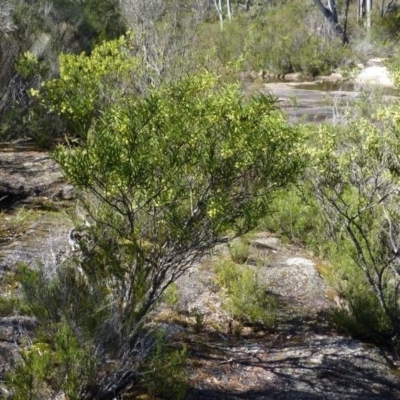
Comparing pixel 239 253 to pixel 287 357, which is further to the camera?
pixel 239 253

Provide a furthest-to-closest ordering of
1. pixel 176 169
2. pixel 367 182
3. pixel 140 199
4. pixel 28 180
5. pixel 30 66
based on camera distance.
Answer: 1. pixel 30 66
2. pixel 28 180
3. pixel 367 182
4. pixel 140 199
5. pixel 176 169

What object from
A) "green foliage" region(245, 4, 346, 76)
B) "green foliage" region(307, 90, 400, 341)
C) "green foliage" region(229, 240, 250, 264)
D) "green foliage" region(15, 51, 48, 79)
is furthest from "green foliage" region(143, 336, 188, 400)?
"green foliage" region(245, 4, 346, 76)

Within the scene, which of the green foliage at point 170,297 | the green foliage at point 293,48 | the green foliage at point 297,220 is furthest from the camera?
the green foliage at point 293,48

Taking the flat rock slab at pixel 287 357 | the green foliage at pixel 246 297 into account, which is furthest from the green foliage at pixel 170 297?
the green foliage at pixel 246 297

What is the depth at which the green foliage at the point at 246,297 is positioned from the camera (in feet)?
17.0

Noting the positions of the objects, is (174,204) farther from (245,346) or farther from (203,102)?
(245,346)

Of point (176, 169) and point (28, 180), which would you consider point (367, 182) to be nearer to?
point (176, 169)

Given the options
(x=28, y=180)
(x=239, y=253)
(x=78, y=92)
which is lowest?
(x=239, y=253)

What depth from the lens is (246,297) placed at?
17.5 ft

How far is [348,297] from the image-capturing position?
5426 mm

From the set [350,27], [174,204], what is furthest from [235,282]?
[350,27]

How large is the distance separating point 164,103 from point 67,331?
1.31m

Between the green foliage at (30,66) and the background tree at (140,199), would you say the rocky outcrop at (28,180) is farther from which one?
the background tree at (140,199)

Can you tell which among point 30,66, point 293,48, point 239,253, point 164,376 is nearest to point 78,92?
point 164,376
